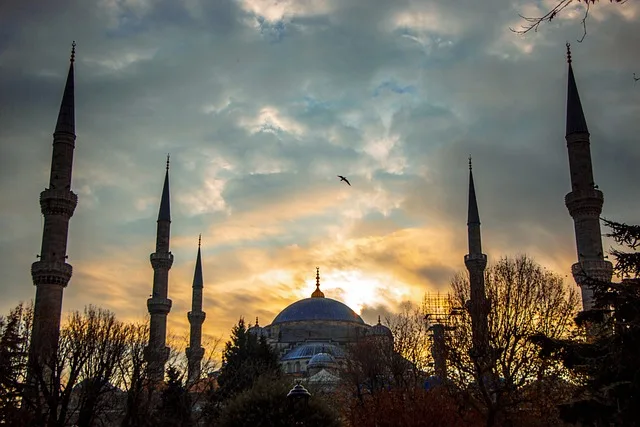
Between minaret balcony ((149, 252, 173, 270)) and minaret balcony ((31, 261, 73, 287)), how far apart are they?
1264 cm

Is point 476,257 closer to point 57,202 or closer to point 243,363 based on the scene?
point 243,363

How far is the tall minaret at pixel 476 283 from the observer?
78.6 ft

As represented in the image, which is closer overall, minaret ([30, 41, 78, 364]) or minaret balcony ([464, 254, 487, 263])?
minaret ([30, 41, 78, 364])

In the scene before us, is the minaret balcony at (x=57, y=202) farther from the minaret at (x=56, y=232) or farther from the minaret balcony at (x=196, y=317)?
the minaret balcony at (x=196, y=317)

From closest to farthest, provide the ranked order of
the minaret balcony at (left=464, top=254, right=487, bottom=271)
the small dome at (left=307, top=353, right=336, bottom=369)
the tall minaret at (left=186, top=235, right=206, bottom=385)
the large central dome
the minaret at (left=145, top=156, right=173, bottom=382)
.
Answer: the minaret balcony at (left=464, top=254, right=487, bottom=271) < the minaret at (left=145, top=156, right=173, bottom=382) < the tall minaret at (left=186, top=235, right=206, bottom=385) < the small dome at (left=307, top=353, right=336, bottom=369) < the large central dome

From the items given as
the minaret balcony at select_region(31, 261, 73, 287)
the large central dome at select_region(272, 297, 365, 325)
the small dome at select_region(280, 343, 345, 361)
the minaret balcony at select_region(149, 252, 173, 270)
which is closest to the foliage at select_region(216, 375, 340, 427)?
the minaret balcony at select_region(31, 261, 73, 287)

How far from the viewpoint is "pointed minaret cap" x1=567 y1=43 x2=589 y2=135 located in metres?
34.8

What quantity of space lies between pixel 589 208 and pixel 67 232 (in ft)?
80.0

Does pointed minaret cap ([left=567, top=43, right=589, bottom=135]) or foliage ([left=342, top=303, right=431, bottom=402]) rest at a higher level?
pointed minaret cap ([left=567, top=43, right=589, bottom=135])

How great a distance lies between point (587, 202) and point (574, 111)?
16.0ft

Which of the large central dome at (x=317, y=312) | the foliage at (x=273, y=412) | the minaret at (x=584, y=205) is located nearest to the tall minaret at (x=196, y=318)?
the large central dome at (x=317, y=312)

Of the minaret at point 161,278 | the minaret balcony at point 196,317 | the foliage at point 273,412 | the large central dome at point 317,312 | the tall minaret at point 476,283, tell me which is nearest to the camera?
the foliage at point 273,412

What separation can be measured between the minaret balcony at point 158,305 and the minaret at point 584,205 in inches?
959

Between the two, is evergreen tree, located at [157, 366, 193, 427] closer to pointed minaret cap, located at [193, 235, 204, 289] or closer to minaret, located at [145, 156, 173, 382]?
minaret, located at [145, 156, 173, 382]
